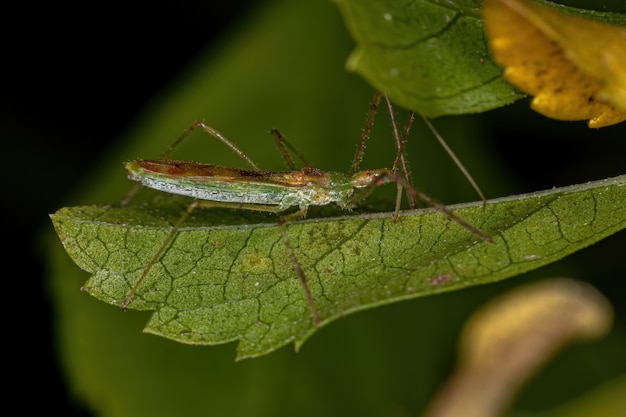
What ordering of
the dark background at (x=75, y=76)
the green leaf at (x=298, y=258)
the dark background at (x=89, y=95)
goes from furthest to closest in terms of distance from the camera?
the dark background at (x=75, y=76) → the dark background at (x=89, y=95) → the green leaf at (x=298, y=258)

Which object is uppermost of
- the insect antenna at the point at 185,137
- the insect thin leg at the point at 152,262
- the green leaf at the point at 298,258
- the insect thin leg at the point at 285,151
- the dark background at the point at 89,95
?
the dark background at the point at 89,95

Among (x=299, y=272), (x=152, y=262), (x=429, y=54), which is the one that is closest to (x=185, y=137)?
(x=152, y=262)

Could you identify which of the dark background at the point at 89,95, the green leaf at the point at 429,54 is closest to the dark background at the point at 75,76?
the dark background at the point at 89,95

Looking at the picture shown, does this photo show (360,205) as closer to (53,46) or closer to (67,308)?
(67,308)

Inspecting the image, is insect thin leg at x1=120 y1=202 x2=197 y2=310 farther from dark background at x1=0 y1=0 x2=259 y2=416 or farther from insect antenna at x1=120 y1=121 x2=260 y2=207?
dark background at x1=0 y1=0 x2=259 y2=416

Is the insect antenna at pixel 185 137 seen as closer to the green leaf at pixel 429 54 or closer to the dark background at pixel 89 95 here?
the dark background at pixel 89 95

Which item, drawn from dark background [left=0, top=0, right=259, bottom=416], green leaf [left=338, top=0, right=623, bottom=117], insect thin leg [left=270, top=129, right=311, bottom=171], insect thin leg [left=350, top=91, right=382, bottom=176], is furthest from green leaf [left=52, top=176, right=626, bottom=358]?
dark background [left=0, top=0, right=259, bottom=416]
